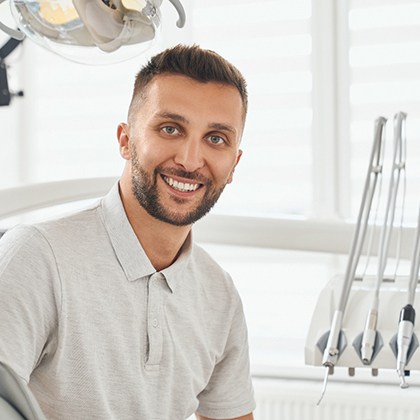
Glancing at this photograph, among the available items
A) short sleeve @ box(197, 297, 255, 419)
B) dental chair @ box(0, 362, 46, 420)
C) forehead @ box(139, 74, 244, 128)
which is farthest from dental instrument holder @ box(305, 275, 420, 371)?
dental chair @ box(0, 362, 46, 420)

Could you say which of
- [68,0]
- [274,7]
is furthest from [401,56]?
[68,0]

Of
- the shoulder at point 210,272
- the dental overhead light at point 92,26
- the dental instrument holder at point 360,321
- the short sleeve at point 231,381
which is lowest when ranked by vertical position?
the short sleeve at point 231,381

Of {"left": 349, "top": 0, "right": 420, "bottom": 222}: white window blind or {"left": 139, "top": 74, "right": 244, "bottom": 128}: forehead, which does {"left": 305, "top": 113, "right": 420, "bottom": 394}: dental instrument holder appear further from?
{"left": 349, "top": 0, "right": 420, "bottom": 222}: white window blind

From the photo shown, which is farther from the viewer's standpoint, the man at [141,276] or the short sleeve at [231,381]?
the short sleeve at [231,381]

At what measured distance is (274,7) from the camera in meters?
3.11

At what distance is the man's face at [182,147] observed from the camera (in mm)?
1554

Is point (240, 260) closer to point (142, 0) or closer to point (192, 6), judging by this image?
point (192, 6)

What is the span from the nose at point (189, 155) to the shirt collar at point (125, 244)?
0.14 meters

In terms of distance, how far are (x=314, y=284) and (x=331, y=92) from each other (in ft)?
2.14

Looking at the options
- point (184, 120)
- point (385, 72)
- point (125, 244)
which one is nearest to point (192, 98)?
point (184, 120)

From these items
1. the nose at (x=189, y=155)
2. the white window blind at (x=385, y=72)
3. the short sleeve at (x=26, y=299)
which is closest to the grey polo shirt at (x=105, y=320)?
the short sleeve at (x=26, y=299)

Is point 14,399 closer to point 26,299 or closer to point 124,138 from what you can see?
point 26,299

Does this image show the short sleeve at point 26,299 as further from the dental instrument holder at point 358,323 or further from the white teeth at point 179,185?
the dental instrument holder at point 358,323

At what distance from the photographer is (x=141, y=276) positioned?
1557 mm
